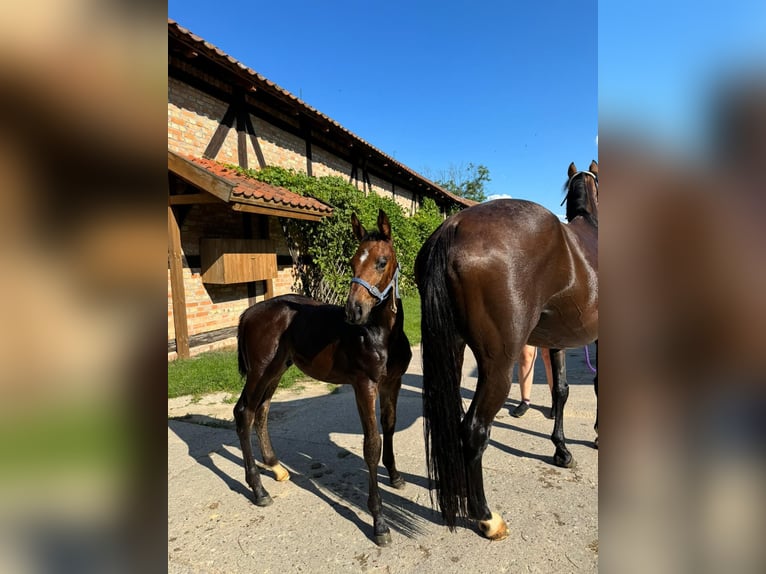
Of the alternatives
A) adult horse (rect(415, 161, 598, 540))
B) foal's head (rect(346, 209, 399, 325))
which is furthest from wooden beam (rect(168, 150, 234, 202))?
adult horse (rect(415, 161, 598, 540))

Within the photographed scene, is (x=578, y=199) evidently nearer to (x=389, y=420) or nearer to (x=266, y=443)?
(x=389, y=420)

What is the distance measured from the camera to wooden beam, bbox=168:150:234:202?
5262mm

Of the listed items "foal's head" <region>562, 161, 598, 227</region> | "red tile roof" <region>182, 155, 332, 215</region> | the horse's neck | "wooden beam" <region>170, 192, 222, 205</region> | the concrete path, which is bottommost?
the concrete path

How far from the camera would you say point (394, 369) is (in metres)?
2.54

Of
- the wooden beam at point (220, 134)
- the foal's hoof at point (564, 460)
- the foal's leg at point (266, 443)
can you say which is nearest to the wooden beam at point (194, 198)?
the wooden beam at point (220, 134)

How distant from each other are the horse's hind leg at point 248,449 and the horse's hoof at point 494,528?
1352 millimetres

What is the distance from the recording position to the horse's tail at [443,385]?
219cm

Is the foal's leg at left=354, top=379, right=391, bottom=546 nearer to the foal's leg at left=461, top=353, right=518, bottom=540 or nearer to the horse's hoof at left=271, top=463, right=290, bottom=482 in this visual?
the foal's leg at left=461, top=353, right=518, bottom=540

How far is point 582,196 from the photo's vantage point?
297 cm

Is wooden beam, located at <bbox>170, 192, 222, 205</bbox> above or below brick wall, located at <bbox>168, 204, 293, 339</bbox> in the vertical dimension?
above

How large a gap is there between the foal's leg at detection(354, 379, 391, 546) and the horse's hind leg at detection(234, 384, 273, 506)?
2.56 feet

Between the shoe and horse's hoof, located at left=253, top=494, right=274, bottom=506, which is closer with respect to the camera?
horse's hoof, located at left=253, top=494, right=274, bottom=506
